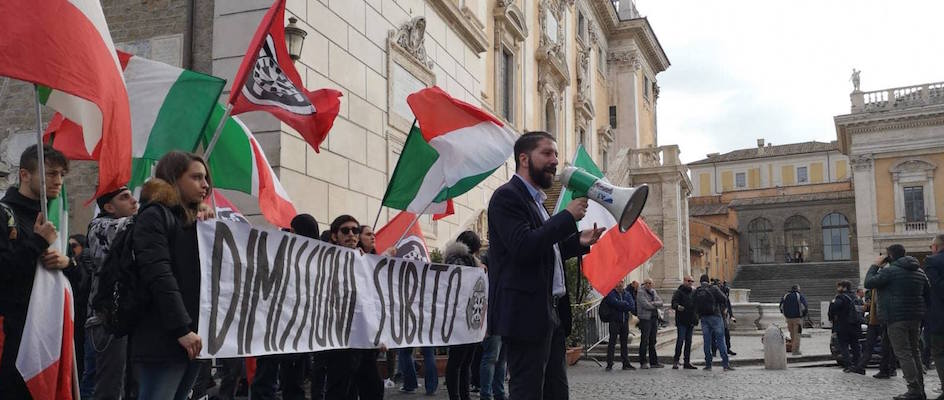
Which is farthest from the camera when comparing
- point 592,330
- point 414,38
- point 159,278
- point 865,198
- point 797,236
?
point 797,236

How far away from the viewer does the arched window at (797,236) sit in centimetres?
7012

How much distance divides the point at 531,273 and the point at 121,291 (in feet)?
6.19

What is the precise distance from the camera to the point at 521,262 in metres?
4.04

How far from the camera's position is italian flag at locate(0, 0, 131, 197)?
3.85 metres

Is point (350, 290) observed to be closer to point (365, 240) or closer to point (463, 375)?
point (365, 240)

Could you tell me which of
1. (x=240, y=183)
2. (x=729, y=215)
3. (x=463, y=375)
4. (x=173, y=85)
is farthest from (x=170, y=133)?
(x=729, y=215)

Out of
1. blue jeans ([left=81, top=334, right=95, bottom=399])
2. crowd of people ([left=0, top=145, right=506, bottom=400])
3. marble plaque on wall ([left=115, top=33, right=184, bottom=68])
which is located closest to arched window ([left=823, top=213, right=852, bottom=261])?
marble plaque on wall ([left=115, top=33, right=184, bottom=68])

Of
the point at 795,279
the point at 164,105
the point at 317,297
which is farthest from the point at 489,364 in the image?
the point at 795,279

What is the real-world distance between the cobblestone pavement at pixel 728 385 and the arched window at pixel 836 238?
59.7 m

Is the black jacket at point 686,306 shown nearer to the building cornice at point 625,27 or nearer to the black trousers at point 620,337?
the black trousers at point 620,337

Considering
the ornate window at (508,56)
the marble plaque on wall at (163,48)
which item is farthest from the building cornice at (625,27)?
the marble plaque on wall at (163,48)

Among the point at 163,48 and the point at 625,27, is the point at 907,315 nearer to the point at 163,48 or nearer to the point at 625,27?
the point at 163,48

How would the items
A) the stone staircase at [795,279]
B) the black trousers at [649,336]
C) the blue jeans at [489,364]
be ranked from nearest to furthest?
the blue jeans at [489,364] < the black trousers at [649,336] < the stone staircase at [795,279]

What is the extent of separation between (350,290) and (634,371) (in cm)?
863
